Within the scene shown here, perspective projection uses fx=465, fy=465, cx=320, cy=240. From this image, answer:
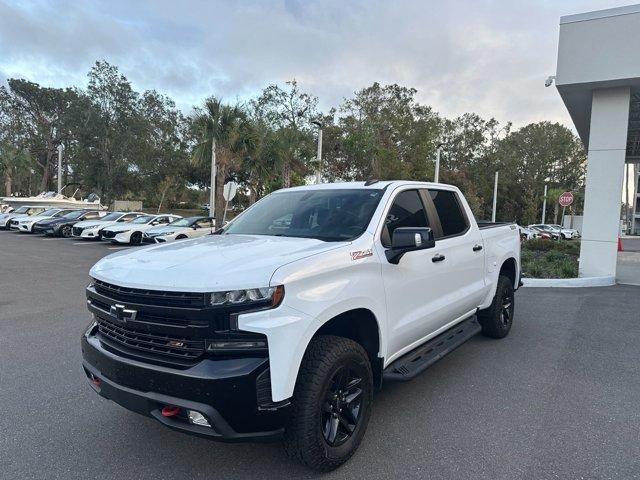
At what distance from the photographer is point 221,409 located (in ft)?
8.14

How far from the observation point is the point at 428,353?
4.04m

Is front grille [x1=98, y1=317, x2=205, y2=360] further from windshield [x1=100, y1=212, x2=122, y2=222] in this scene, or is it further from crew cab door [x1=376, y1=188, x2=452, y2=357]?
windshield [x1=100, y1=212, x2=122, y2=222]

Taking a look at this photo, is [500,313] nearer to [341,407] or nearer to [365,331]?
[365,331]

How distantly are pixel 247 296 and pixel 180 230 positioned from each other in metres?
17.0

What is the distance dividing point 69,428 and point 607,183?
1112 centimetres

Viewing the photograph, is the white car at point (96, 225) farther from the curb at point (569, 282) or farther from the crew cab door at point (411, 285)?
the crew cab door at point (411, 285)

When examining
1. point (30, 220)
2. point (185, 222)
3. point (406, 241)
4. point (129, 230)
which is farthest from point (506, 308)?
point (30, 220)

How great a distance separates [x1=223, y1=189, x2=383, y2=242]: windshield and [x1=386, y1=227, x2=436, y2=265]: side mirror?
282 millimetres

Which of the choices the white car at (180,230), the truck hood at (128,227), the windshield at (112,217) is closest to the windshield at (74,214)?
the windshield at (112,217)

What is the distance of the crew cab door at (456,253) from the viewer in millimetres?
4355

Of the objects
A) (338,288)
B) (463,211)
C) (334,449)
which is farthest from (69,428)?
(463,211)

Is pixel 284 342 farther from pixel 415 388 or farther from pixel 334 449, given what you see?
pixel 415 388

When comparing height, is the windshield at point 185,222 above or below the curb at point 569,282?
above

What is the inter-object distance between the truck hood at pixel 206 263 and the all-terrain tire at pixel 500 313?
127 inches
